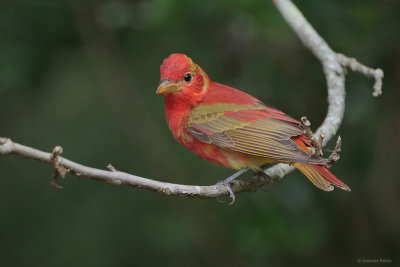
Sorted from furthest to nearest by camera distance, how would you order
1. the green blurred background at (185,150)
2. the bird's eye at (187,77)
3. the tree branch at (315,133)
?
the green blurred background at (185,150), the bird's eye at (187,77), the tree branch at (315,133)

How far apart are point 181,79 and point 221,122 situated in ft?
1.23

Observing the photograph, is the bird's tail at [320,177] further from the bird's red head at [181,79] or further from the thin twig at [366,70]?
the bird's red head at [181,79]

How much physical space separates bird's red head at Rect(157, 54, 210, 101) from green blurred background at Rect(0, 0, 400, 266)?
1.63ft

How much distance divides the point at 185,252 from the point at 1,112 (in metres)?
2.00

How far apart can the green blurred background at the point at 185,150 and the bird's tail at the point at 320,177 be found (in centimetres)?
91

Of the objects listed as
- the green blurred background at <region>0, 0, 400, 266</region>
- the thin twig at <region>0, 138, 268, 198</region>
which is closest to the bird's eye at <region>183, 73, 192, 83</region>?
the green blurred background at <region>0, 0, 400, 266</region>

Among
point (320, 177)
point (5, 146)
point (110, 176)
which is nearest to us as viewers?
point (5, 146)

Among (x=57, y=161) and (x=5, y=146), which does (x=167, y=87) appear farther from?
(x=5, y=146)

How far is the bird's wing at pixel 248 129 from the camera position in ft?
10.3

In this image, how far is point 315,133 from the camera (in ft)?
10.3

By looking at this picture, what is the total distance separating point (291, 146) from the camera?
3061mm

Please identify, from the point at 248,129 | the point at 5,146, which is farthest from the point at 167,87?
the point at 5,146

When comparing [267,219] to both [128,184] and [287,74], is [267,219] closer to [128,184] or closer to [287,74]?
[287,74]

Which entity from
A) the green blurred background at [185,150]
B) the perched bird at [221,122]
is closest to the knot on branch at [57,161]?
the perched bird at [221,122]
